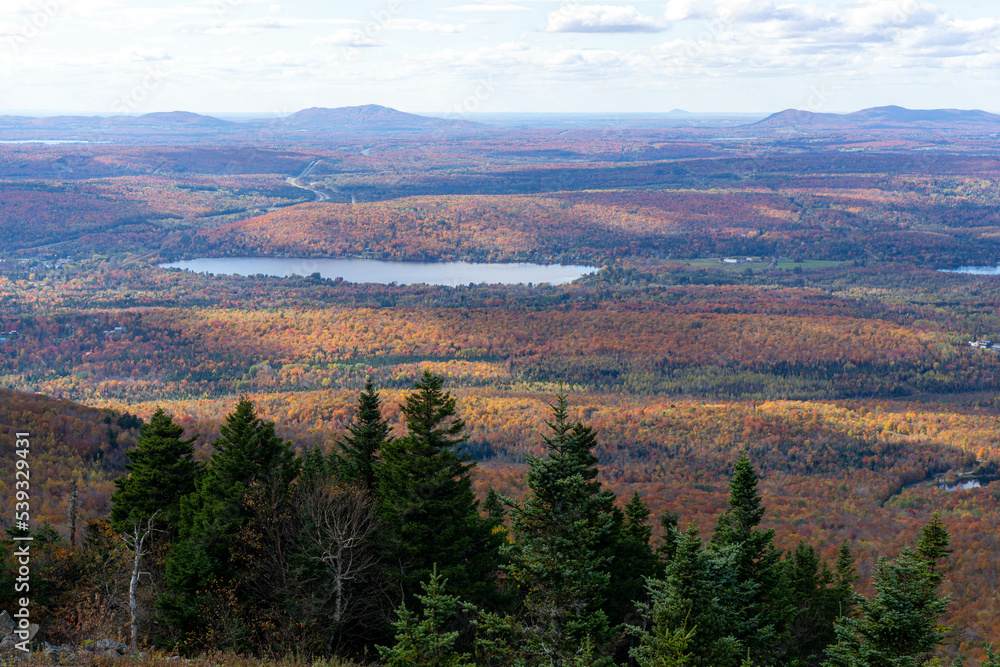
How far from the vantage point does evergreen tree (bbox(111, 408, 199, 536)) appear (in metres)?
29.7

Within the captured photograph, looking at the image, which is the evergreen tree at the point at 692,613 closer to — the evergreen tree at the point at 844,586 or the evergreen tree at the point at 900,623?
the evergreen tree at the point at 900,623

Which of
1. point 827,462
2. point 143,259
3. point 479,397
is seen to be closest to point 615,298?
point 479,397

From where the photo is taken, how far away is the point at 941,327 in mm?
130375

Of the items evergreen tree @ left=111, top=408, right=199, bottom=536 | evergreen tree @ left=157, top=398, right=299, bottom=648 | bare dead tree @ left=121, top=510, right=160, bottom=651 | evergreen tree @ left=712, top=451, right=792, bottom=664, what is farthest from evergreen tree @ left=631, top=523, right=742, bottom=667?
evergreen tree @ left=111, top=408, right=199, bottom=536

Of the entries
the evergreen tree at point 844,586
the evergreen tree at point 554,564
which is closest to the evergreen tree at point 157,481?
the evergreen tree at point 554,564

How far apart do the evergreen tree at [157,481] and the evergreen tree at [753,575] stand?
1873cm

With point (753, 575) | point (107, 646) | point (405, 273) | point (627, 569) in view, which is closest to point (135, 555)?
point (107, 646)

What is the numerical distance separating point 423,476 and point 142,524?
10.7 metres

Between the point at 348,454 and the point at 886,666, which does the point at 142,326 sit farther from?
the point at 886,666

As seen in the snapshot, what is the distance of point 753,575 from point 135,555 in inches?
749

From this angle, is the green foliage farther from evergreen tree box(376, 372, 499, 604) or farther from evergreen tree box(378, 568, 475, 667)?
evergreen tree box(376, 372, 499, 604)

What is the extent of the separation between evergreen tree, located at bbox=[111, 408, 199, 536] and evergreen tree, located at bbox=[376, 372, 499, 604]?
Result: 851cm

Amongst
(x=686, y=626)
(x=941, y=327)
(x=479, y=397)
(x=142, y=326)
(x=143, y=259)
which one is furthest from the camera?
(x=143, y=259)

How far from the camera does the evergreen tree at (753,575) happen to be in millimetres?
24297
